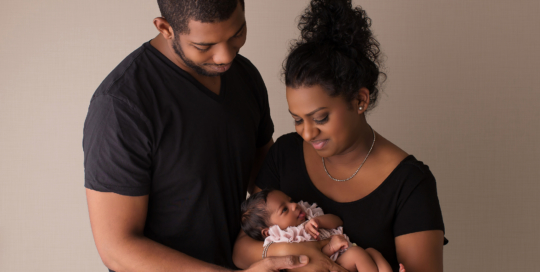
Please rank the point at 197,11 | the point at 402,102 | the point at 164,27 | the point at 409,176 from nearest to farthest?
the point at 197,11
the point at 164,27
the point at 409,176
the point at 402,102

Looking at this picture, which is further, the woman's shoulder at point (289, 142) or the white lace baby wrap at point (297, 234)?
the woman's shoulder at point (289, 142)

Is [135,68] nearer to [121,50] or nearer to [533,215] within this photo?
[121,50]

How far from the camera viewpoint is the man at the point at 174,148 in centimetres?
162

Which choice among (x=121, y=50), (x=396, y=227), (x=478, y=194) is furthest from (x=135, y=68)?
(x=478, y=194)

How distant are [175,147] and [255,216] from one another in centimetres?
54

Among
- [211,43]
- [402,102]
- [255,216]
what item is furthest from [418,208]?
[402,102]

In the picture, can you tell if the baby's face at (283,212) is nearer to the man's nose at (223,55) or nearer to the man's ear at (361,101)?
the man's ear at (361,101)

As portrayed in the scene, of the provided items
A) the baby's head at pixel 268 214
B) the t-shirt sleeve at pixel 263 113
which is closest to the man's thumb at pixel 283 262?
the baby's head at pixel 268 214

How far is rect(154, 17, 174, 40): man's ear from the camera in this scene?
1.67m

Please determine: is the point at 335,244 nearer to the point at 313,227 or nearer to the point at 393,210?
the point at 313,227

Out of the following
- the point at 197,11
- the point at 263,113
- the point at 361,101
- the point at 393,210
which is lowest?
the point at 393,210

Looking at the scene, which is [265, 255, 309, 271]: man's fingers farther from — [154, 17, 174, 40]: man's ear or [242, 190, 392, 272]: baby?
[154, 17, 174, 40]: man's ear

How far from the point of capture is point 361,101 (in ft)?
6.44

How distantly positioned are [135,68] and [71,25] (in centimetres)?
188
